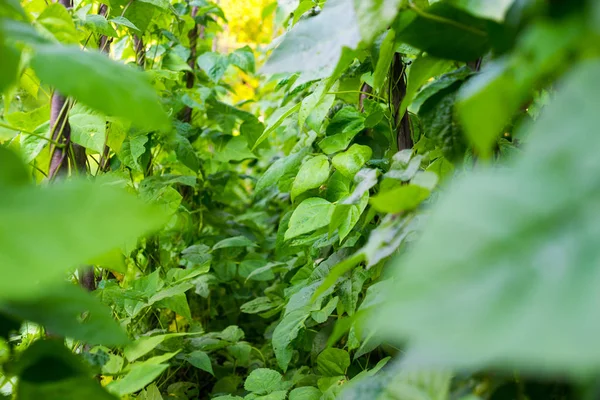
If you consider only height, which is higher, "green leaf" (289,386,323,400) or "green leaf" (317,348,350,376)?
"green leaf" (317,348,350,376)

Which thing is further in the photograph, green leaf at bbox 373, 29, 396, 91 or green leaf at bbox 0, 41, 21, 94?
green leaf at bbox 373, 29, 396, 91

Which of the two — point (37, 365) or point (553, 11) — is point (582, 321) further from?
point (37, 365)

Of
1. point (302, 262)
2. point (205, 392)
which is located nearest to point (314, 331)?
point (302, 262)

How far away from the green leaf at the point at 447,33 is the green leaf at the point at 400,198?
109 millimetres

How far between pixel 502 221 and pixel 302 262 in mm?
971

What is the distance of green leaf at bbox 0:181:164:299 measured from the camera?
0.74 feet

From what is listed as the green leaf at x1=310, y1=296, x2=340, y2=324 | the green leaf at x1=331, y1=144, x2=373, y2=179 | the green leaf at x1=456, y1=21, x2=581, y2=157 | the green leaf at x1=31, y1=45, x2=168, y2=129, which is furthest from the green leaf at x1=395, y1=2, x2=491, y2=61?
the green leaf at x1=310, y1=296, x2=340, y2=324

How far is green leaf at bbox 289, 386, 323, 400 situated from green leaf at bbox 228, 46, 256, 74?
953 mm

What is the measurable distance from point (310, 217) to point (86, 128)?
37 centimetres

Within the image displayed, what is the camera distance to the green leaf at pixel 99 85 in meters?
0.30

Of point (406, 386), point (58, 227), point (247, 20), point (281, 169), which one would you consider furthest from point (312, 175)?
point (247, 20)

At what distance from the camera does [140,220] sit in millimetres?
258

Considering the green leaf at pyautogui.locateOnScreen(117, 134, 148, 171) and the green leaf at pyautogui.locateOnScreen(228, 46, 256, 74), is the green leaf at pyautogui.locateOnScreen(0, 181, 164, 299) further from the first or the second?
the green leaf at pyautogui.locateOnScreen(228, 46, 256, 74)

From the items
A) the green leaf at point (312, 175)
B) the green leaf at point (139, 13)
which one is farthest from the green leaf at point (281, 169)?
the green leaf at point (139, 13)
